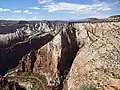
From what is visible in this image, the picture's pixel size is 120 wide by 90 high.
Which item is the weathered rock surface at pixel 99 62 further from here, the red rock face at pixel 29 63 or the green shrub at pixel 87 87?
the red rock face at pixel 29 63

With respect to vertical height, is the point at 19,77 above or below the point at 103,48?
below

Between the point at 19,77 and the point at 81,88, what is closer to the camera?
the point at 81,88

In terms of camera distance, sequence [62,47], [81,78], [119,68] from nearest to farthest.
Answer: [119,68]
[81,78]
[62,47]

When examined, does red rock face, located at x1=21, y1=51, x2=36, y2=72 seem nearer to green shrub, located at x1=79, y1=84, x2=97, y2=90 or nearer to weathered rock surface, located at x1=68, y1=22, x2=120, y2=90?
weathered rock surface, located at x1=68, y1=22, x2=120, y2=90

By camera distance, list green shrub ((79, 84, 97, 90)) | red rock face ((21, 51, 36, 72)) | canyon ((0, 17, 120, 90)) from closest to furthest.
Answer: green shrub ((79, 84, 97, 90)) → canyon ((0, 17, 120, 90)) → red rock face ((21, 51, 36, 72))

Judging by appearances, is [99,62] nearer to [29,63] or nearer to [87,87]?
[87,87]

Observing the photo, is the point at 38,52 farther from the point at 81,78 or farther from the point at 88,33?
the point at 81,78

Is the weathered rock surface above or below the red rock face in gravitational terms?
above

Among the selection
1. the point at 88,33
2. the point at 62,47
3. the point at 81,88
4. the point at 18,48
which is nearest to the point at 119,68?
the point at 81,88

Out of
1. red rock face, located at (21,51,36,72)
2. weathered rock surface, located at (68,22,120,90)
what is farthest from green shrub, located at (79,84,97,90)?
red rock face, located at (21,51,36,72)
